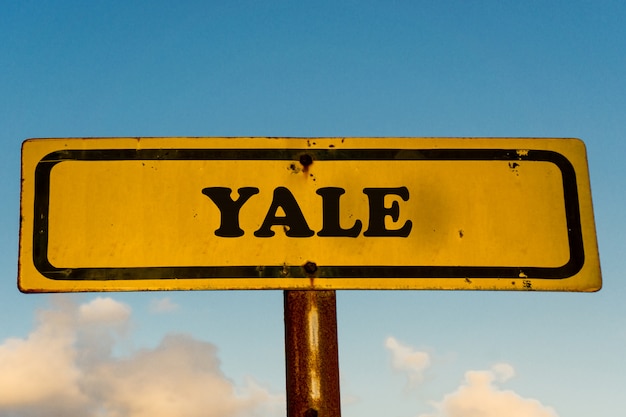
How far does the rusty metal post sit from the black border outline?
0.08m

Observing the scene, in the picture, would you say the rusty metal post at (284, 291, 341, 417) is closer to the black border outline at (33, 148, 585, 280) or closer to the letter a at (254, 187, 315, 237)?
the black border outline at (33, 148, 585, 280)

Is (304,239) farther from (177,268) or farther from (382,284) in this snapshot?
(177,268)

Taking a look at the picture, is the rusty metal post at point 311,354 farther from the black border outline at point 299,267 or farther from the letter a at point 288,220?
the letter a at point 288,220

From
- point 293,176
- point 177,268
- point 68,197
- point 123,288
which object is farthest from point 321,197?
point 68,197

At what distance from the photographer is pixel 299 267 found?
1892mm

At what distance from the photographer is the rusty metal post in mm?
1736

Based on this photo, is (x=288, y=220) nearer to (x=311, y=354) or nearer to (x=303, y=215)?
(x=303, y=215)

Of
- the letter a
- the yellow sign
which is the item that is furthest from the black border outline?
the letter a

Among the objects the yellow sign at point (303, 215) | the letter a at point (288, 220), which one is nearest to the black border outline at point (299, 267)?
the yellow sign at point (303, 215)

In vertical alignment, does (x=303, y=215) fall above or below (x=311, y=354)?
above

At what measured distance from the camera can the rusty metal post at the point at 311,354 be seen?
1736mm

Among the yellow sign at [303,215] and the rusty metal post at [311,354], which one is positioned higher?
the yellow sign at [303,215]

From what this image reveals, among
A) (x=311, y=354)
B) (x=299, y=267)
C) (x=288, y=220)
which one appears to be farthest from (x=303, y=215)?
(x=311, y=354)

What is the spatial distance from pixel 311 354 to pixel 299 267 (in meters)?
0.26
